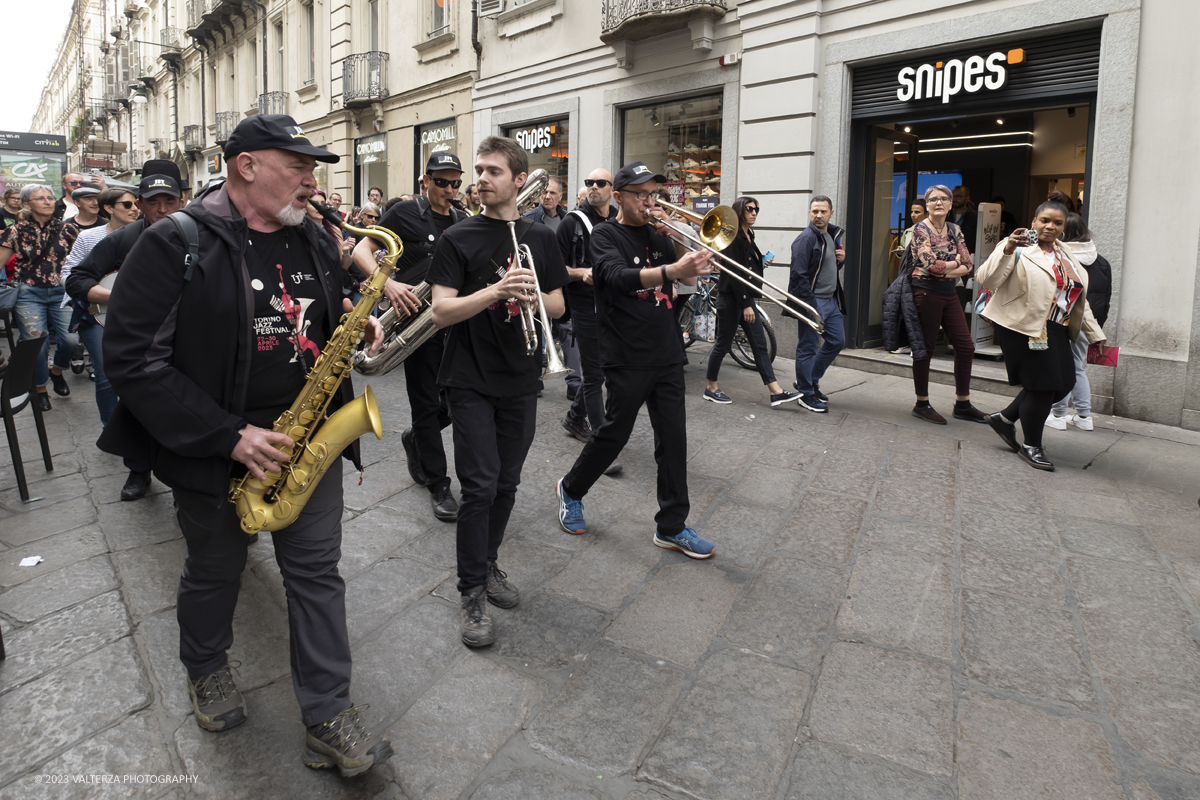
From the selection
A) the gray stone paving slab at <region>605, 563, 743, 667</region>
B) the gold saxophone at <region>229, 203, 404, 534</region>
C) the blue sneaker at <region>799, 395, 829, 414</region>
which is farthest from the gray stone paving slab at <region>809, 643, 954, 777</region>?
the blue sneaker at <region>799, 395, 829, 414</region>

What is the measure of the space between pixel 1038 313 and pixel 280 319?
4.98 m

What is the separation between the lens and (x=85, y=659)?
3.05 m

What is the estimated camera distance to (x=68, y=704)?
109 inches

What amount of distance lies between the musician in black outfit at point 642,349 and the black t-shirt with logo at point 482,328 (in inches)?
25.6

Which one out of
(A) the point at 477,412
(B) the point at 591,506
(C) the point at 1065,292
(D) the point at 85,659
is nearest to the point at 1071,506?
(C) the point at 1065,292

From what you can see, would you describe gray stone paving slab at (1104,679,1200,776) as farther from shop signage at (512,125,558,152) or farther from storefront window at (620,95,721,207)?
shop signage at (512,125,558,152)

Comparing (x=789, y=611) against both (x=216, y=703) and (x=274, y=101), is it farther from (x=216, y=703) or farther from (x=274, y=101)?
(x=274, y=101)

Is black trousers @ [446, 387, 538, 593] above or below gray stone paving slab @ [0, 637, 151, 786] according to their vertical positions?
above

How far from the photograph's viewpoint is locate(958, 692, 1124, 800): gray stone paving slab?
2.41 m

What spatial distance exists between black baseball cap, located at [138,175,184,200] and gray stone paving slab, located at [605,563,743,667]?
360 cm

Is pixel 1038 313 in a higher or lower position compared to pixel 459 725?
higher

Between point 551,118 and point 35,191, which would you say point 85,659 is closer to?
point 35,191

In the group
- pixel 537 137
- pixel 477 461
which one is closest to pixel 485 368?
pixel 477 461

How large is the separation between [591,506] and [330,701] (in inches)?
95.9
